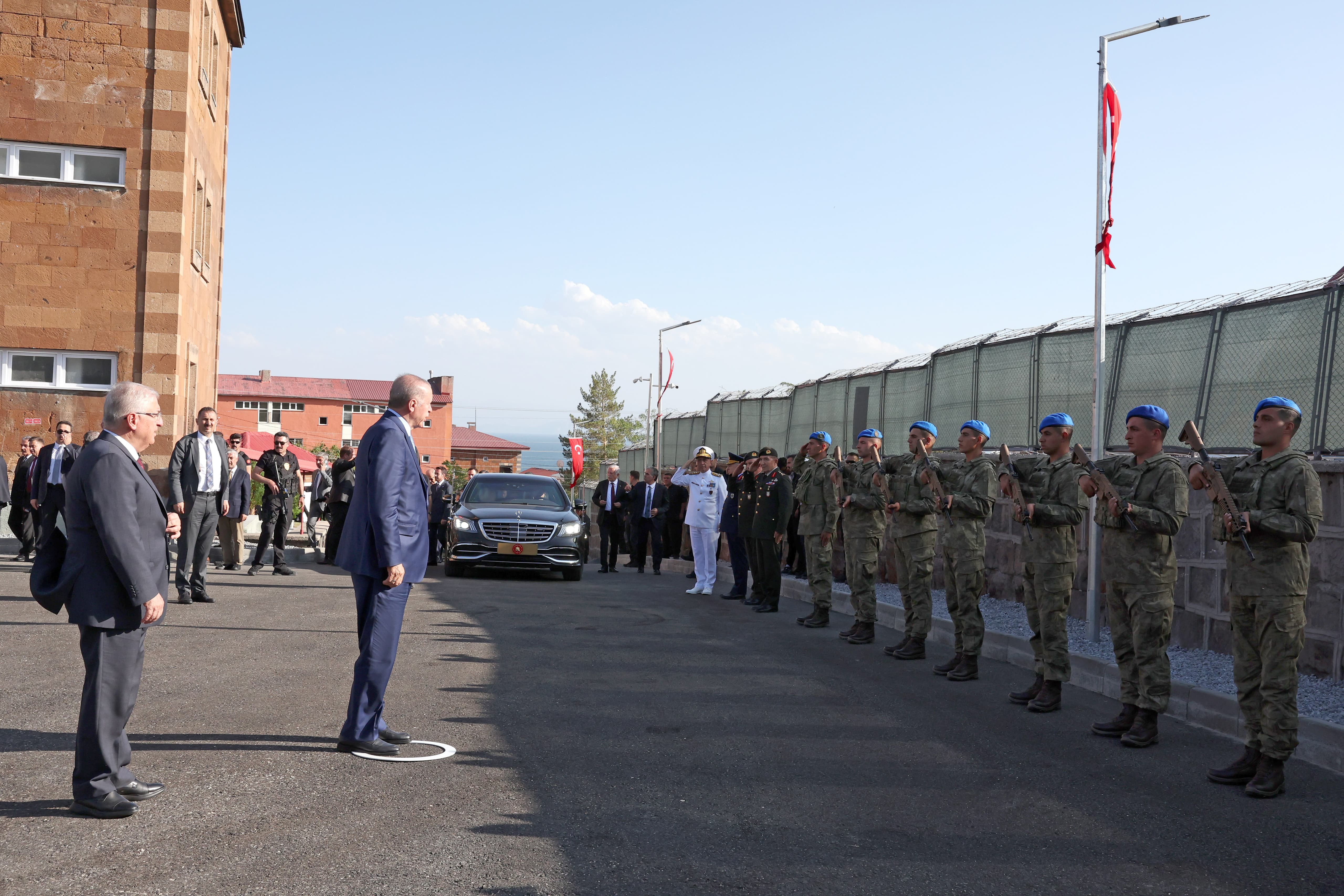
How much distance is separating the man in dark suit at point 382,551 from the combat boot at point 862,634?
19.2 feet

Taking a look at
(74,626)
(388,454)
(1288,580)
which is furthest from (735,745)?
(74,626)

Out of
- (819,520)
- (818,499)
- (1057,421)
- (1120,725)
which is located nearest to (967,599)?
(1057,421)

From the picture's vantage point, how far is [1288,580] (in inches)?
236

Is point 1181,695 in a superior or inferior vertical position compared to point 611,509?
inferior

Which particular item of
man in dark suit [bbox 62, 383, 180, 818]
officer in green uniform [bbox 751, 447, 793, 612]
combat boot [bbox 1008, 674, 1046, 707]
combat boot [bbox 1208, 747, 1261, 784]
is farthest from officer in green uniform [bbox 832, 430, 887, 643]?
man in dark suit [bbox 62, 383, 180, 818]

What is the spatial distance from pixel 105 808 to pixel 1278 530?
5666 mm

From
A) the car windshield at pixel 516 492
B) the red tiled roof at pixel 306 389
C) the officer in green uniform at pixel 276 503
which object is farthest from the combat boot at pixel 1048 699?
the red tiled roof at pixel 306 389

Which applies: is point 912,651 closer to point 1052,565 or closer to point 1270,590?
point 1052,565

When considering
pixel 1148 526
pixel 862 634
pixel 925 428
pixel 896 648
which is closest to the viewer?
pixel 1148 526

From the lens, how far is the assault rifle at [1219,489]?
20.0 feet

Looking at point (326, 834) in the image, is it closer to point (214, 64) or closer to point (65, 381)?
point (65, 381)

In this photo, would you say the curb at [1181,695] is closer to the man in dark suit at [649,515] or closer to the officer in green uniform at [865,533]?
the officer in green uniform at [865,533]

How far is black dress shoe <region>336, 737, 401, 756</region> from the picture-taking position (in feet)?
19.4

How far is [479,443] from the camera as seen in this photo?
128 m
